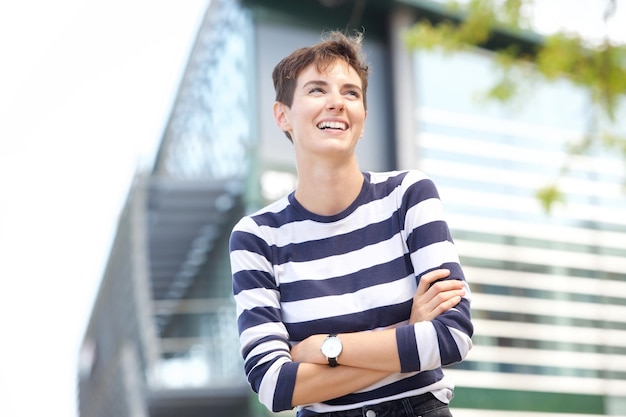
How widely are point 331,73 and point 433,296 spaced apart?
2.38 feet

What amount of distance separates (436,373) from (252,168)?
14.7 metres

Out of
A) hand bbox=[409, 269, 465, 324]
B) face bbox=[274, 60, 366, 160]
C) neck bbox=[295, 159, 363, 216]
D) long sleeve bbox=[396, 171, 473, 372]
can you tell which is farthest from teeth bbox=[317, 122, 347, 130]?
hand bbox=[409, 269, 465, 324]

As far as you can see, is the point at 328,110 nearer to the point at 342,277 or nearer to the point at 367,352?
the point at 342,277

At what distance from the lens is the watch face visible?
302 centimetres

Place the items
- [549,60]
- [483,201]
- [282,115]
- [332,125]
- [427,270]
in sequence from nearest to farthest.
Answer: [427,270], [332,125], [282,115], [549,60], [483,201]

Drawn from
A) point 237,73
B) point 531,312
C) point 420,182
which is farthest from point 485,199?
point 420,182

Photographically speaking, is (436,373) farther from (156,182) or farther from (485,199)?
(156,182)

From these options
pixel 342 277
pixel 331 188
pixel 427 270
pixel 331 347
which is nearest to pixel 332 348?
pixel 331 347

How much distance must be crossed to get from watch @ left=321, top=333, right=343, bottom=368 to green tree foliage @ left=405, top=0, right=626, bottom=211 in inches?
198

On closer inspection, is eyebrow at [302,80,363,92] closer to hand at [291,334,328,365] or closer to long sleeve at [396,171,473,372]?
long sleeve at [396,171,473,372]

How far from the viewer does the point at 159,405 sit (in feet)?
67.9

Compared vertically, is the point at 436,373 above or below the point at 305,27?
below

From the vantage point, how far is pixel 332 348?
3.03 meters

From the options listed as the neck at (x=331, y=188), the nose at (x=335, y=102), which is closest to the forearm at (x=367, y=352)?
the neck at (x=331, y=188)
